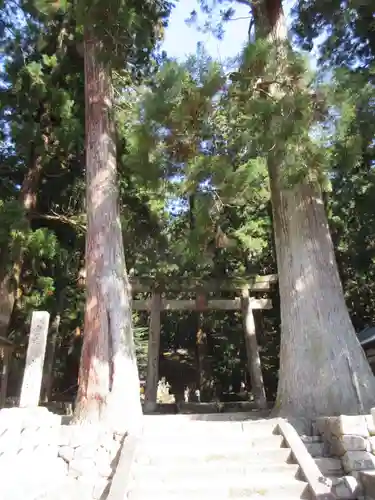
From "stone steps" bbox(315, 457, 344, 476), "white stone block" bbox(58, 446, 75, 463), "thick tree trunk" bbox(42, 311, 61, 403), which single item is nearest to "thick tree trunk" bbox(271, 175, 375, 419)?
"stone steps" bbox(315, 457, 344, 476)

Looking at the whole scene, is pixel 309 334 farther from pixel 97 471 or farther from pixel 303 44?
pixel 303 44

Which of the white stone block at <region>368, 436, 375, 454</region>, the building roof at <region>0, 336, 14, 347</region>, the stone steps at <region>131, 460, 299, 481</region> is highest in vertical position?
the building roof at <region>0, 336, 14, 347</region>

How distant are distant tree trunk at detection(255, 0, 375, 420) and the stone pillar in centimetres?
268

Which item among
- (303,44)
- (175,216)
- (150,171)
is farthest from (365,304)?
(150,171)

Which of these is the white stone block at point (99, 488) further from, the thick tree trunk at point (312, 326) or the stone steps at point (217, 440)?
the thick tree trunk at point (312, 326)

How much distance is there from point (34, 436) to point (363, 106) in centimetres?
477

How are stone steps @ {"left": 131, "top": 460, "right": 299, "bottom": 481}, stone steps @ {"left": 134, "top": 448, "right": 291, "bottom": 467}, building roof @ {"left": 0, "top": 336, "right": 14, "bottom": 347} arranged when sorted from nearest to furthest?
stone steps @ {"left": 131, "top": 460, "right": 299, "bottom": 481}, stone steps @ {"left": 134, "top": 448, "right": 291, "bottom": 467}, building roof @ {"left": 0, "top": 336, "right": 14, "bottom": 347}

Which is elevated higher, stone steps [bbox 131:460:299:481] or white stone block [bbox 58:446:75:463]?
white stone block [bbox 58:446:75:463]

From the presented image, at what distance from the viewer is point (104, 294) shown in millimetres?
5234

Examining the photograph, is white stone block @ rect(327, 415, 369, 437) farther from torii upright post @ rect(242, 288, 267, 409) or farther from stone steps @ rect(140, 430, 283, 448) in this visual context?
torii upright post @ rect(242, 288, 267, 409)

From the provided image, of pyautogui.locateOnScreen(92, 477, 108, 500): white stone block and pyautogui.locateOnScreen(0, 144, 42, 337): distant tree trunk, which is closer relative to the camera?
pyautogui.locateOnScreen(92, 477, 108, 500): white stone block

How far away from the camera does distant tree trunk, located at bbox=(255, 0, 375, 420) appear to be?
182 inches

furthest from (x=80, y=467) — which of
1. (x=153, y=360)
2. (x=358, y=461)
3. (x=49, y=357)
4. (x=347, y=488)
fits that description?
(x=49, y=357)

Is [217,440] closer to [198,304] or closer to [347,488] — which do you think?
[347,488]
